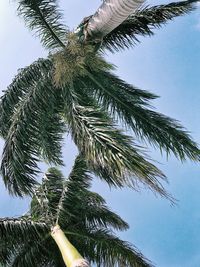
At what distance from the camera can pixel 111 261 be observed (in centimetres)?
1639

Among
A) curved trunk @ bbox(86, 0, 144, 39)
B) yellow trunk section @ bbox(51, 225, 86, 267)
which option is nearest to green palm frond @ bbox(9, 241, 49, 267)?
yellow trunk section @ bbox(51, 225, 86, 267)

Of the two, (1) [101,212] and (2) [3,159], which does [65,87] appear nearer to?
(2) [3,159]

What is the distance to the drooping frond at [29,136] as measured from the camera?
15750mm

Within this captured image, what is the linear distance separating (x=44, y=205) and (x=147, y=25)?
7.26m

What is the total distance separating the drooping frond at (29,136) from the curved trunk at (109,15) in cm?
250

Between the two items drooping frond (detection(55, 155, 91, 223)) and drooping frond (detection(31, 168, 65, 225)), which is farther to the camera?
drooping frond (detection(55, 155, 91, 223))

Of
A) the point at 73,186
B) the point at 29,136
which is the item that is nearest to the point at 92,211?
the point at 73,186

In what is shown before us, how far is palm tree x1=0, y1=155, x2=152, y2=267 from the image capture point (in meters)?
15.7

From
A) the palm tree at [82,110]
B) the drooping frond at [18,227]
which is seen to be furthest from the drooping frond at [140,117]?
the drooping frond at [18,227]

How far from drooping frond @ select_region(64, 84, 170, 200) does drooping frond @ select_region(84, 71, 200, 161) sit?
0.97 metres

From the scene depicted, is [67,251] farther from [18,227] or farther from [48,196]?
[48,196]

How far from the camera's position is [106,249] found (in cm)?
1678

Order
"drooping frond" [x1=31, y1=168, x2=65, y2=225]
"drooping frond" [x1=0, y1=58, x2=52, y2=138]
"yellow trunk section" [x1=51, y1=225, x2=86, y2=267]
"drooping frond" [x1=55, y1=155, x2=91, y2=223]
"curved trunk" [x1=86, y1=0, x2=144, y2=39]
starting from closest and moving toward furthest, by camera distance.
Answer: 1. "yellow trunk section" [x1=51, y1=225, x2=86, y2=267]
2. "curved trunk" [x1=86, y1=0, x2=144, y2=39]
3. "drooping frond" [x1=31, y1=168, x2=65, y2=225]
4. "drooping frond" [x1=55, y1=155, x2=91, y2=223]
5. "drooping frond" [x1=0, y1=58, x2=52, y2=138]

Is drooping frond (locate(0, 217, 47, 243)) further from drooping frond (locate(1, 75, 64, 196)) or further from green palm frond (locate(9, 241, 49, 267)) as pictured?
green palm frond (locate(9, 241, 49, 267))
